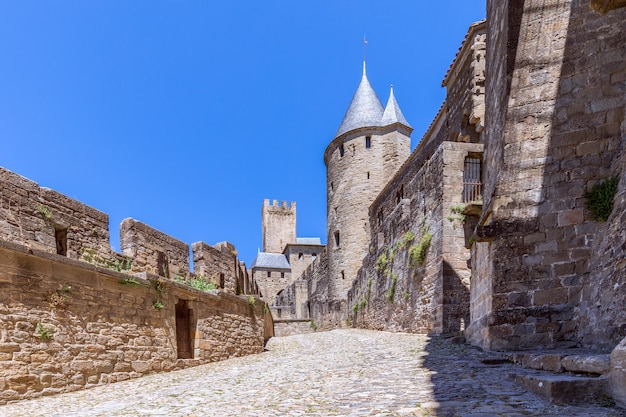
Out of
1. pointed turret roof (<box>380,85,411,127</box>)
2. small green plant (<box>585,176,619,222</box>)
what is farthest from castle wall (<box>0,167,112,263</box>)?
pointed turret roof (<box>380,85,411,127</box>)

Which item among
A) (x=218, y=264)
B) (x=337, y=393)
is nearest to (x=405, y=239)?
(x=218, y=264)

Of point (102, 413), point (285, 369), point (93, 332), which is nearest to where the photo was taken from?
point (102, 413)

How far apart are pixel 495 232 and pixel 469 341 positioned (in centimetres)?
238

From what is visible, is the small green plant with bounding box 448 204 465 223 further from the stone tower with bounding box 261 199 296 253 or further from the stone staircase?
the stone tower with bounding box 261 199 296 253

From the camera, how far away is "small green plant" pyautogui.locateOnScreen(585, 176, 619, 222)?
5.76m

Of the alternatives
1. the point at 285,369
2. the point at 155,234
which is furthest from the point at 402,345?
the point at 155,234

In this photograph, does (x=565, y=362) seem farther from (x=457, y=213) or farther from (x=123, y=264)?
(x=123, y=264)

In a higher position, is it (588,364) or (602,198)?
(602,198)

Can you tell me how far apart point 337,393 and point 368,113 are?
29.1 metres

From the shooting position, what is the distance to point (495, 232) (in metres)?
6.48

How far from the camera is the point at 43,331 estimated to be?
6.30m

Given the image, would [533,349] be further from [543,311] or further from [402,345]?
[402,345]

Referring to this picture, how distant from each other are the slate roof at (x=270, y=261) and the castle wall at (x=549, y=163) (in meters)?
47.5

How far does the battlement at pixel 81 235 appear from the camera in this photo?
24.7 ft
